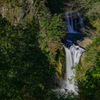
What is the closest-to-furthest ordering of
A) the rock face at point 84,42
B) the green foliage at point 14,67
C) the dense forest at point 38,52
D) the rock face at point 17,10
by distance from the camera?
the green foliage at point 14,67
the dense forest at point 38,52
the rock face at point 17,10
the rock face at point 84,42

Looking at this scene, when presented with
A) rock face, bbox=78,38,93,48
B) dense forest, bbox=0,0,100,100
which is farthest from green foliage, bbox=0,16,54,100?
rock face, bbox=78,38,93,48

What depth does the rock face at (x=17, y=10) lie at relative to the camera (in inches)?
370

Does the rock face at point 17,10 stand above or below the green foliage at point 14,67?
above

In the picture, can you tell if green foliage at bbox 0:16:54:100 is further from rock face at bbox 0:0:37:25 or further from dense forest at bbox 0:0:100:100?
rock face at bbox 0:0:37:25

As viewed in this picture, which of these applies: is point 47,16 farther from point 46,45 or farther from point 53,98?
point 53,98

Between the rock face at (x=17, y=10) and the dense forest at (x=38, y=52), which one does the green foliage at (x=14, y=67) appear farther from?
the rock face at (x=17, y=10)

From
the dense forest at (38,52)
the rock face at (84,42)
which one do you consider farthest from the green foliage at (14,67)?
the rock face at (84,42)

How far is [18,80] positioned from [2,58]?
0.86 m

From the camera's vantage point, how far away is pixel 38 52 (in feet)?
22.4

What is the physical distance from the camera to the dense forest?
365cm

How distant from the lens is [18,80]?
3857mm

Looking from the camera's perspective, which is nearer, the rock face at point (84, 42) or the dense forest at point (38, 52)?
the dense forest at point (38, 52)

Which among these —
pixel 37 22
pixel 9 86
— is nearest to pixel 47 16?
pixel 37 22

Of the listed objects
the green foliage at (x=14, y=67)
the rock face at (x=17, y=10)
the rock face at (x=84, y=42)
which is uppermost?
the rock face at (x=17, y=10)
